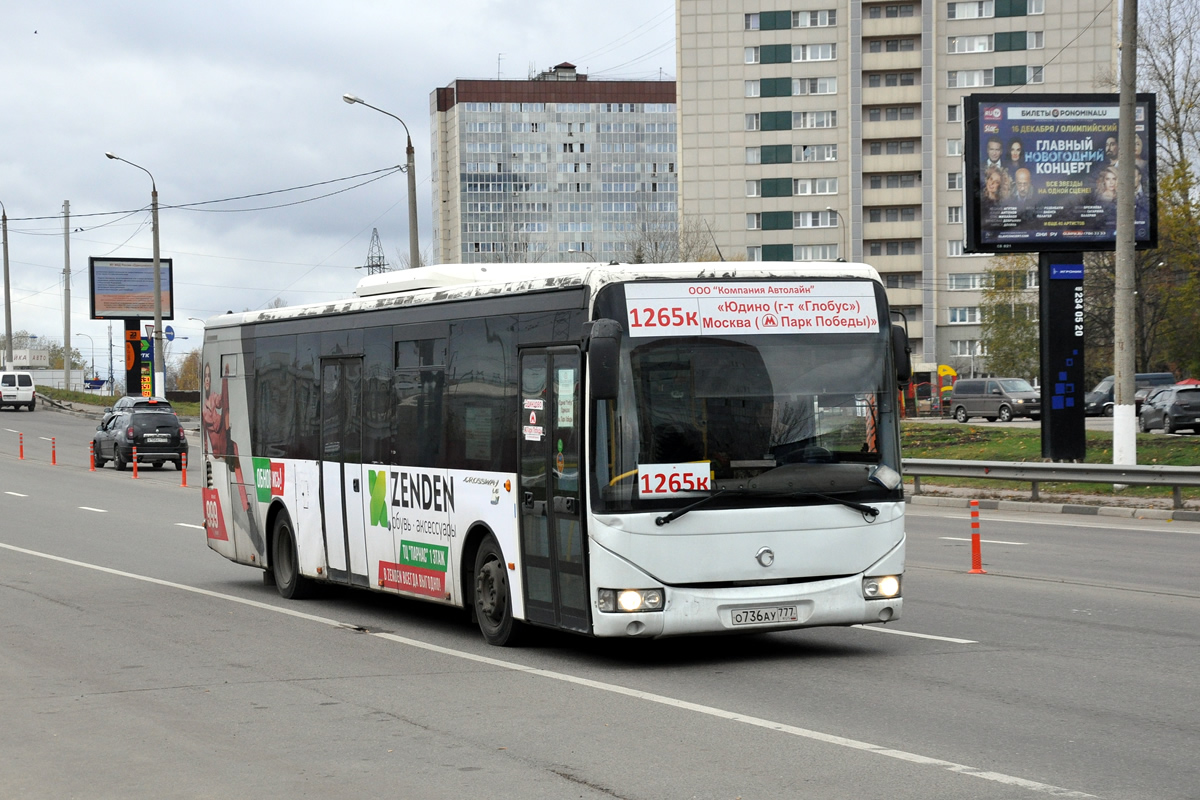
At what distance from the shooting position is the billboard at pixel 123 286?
82.8 m

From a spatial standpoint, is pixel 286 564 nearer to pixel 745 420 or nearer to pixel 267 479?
pixel 267 479

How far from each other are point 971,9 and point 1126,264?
8408 centimetres

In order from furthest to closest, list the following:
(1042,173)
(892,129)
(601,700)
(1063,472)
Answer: (892,129), (1042,173), (1063,472), (601,700)

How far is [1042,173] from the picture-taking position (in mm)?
29531

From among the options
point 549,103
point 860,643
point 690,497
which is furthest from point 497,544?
point 549,103

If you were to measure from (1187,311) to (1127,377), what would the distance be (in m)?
33.5

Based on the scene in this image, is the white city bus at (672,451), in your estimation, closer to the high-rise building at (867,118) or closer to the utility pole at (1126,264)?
the utility pole at (1126,264)

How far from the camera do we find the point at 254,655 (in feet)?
35.7

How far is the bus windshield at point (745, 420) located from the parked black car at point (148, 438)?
35730 millimetres

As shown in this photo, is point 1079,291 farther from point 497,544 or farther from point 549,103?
point 549,103

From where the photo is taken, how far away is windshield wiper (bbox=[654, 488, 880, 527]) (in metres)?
9.41

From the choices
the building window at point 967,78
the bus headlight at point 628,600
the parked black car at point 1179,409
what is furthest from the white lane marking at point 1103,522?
the building window at point 967,78

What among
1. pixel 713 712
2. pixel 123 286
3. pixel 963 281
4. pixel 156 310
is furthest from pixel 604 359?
pixel 963 281

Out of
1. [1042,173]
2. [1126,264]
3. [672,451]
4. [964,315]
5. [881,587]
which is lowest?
[881,587]
